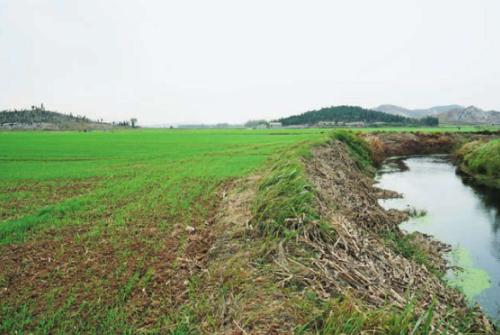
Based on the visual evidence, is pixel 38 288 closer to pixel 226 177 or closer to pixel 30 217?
pixel 30 217

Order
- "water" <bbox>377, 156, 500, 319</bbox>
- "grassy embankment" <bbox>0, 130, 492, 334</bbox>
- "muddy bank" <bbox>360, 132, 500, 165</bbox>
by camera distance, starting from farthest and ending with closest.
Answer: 1. "muddy bank" <bbox>360, 132, 500, 165</bbox>
2. "water" <bbox>377, 156, 500, 319</bbox>
3. "grassy embankment" <bbox>0, 130, 492, 334</bbox>

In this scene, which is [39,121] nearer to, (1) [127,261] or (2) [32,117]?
(2) [32,117]

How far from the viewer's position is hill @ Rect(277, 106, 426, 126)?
5668 inches

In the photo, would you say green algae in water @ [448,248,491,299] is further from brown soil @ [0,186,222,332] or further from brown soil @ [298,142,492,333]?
brown soil @ [0,186,222,332]

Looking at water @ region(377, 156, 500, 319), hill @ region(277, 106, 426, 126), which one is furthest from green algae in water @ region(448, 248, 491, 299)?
hill @ region(277, 106, 426, 126)

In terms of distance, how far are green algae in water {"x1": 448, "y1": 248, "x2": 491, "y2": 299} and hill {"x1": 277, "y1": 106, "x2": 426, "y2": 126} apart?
151188mm

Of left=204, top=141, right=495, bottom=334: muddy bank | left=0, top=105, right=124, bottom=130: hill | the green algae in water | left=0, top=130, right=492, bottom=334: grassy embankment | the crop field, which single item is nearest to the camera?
left=204, top=141, right=495, bottom=334: muddy bank

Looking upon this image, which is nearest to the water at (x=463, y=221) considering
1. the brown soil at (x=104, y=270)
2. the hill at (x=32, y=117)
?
the brown soil at (x=104, y=270)

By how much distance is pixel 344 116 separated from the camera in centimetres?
15762

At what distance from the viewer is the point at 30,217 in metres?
7.13

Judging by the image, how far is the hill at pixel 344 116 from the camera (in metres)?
144

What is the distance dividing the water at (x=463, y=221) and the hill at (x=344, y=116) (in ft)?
451

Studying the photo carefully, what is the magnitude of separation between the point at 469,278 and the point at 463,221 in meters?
5.86

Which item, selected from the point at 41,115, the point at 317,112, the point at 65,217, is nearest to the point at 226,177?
the point at 65,217
